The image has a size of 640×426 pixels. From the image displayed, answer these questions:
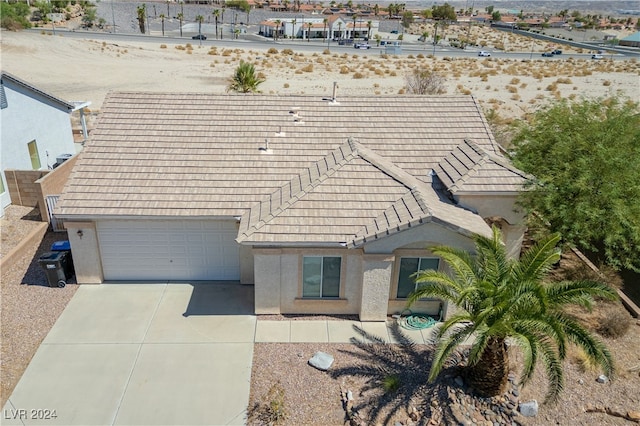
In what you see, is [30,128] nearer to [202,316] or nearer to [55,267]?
[55,267]

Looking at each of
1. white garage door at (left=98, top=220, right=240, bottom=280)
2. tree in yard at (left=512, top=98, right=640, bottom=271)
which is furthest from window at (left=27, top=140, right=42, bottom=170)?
tree in yard at (left=512, top=98, right=640, bottom=271)

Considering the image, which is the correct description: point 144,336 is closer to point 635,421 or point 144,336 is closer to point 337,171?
point 337,171

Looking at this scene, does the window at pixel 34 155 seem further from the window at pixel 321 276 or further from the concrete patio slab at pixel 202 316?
the window at pixel 321 276

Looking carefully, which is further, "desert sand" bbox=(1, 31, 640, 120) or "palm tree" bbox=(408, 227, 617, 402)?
"desert sand" bbox=(1, 31, 640, 120)

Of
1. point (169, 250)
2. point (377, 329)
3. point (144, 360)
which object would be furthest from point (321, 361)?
point (169, 250)

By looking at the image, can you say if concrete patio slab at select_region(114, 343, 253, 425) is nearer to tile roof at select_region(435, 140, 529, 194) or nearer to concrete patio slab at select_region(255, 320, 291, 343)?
concrete patio slab at select_region(255, 320, 291, 343)

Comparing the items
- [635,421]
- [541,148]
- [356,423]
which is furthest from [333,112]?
[635,421]
